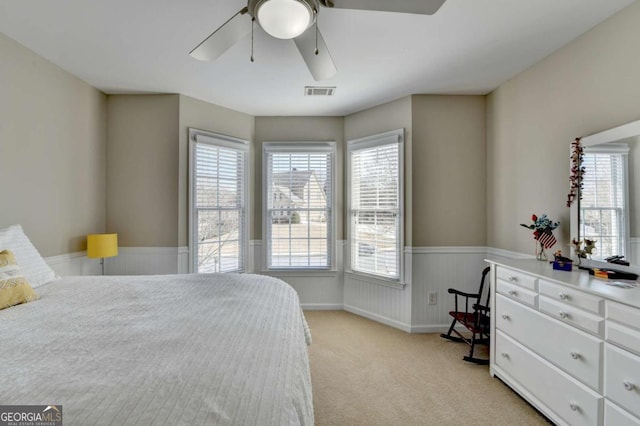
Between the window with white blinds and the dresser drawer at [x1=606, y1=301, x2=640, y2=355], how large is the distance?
2.06ft

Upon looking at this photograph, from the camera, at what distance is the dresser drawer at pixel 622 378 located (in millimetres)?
1323

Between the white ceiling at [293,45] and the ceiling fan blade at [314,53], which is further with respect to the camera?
the white ceiling at [293,45]

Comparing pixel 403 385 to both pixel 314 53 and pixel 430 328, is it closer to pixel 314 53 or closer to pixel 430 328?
pixel 430 328

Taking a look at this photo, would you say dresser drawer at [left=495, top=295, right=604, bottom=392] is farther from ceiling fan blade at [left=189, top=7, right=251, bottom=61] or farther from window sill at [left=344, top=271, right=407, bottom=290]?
ceiling fan blade at [left=189, top=7, right=251, bottom=61]

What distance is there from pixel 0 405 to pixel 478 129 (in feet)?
12.9

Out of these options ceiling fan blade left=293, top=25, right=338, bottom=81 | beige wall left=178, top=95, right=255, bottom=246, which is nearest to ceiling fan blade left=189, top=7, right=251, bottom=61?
ceiling fan blade left=293, top=25, right=338, bottom=81

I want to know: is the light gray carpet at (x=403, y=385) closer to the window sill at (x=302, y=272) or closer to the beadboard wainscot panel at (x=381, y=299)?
the beadboard wainscot panel at (x=381, y=299)

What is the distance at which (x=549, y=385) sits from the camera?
70.1 inches

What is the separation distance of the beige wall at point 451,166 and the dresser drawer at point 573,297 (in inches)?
55.0

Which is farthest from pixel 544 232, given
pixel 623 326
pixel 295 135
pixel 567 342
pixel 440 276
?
pixel 295 135

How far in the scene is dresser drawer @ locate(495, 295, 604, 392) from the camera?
1.53 m

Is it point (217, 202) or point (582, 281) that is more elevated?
point (217, 202)

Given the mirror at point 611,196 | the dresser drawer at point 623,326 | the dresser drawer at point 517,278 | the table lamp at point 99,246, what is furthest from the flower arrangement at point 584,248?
the table lamp at point 99,246

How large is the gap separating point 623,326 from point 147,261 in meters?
3.96
